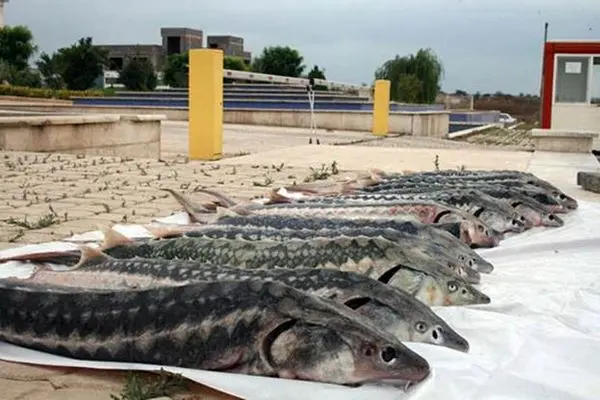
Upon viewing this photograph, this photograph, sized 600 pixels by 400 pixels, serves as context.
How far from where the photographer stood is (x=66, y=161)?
11.8 meters

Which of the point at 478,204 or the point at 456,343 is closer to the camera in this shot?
the point at 456,343

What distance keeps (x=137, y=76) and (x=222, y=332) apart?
49909 mm

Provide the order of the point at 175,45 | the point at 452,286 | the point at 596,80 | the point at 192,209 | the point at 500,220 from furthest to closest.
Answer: the point at 175,45
the point at 596,80
the point at 500,220
the point at 192,209
the point at 452,286

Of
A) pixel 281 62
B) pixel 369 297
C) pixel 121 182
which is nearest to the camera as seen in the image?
pixel 369 297

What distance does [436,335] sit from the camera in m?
3.42

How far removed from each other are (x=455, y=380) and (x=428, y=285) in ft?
3.09

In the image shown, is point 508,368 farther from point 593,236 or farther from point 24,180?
point 24,180

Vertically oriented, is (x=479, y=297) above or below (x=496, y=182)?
below

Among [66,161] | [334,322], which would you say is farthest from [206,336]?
[66,161]

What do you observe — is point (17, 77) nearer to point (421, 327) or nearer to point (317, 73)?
point (317, 73)

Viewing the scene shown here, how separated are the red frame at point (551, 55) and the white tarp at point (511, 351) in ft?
47.3

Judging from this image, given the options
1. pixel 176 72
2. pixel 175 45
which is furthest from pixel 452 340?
pixel 175 45

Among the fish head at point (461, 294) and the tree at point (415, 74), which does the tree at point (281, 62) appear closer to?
the tree at point (415, 74)

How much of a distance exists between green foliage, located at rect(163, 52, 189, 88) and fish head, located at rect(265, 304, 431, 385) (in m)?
54.1
